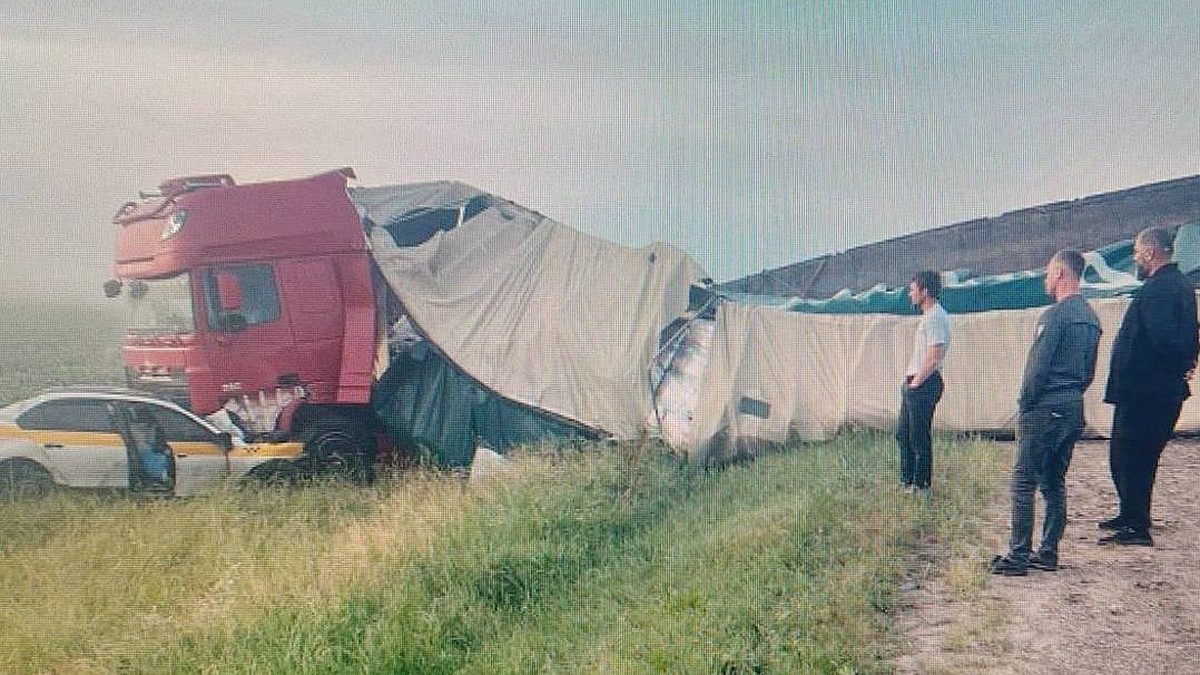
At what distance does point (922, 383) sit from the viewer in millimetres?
3254

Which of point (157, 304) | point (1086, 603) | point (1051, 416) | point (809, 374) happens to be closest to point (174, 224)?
point (157, 304)

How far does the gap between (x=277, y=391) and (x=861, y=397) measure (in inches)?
70.5

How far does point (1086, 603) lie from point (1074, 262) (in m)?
1.01

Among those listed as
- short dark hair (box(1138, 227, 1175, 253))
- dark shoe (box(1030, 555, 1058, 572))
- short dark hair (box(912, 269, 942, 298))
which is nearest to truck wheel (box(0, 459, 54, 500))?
short dark hair (box(912, 269, 942, 298))

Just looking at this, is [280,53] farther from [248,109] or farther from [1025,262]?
[1025,262]

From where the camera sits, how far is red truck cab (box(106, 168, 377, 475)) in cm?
309

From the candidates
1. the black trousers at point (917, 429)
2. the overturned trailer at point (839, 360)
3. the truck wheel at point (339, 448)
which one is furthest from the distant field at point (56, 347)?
the black trousers at point (917, 429)

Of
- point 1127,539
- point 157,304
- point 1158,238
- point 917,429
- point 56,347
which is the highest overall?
point 1158,238

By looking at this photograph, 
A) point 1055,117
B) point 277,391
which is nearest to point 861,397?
point 1055,117

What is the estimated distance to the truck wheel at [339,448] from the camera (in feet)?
10.5

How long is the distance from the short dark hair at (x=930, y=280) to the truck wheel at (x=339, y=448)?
176cm

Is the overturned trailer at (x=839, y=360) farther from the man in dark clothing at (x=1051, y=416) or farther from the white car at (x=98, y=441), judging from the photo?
the white car at (x=98, y=441)

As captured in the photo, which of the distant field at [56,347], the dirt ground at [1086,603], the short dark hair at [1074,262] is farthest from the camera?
the short dark hair at [1074,262]

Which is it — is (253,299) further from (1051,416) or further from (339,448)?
(1051,416)
